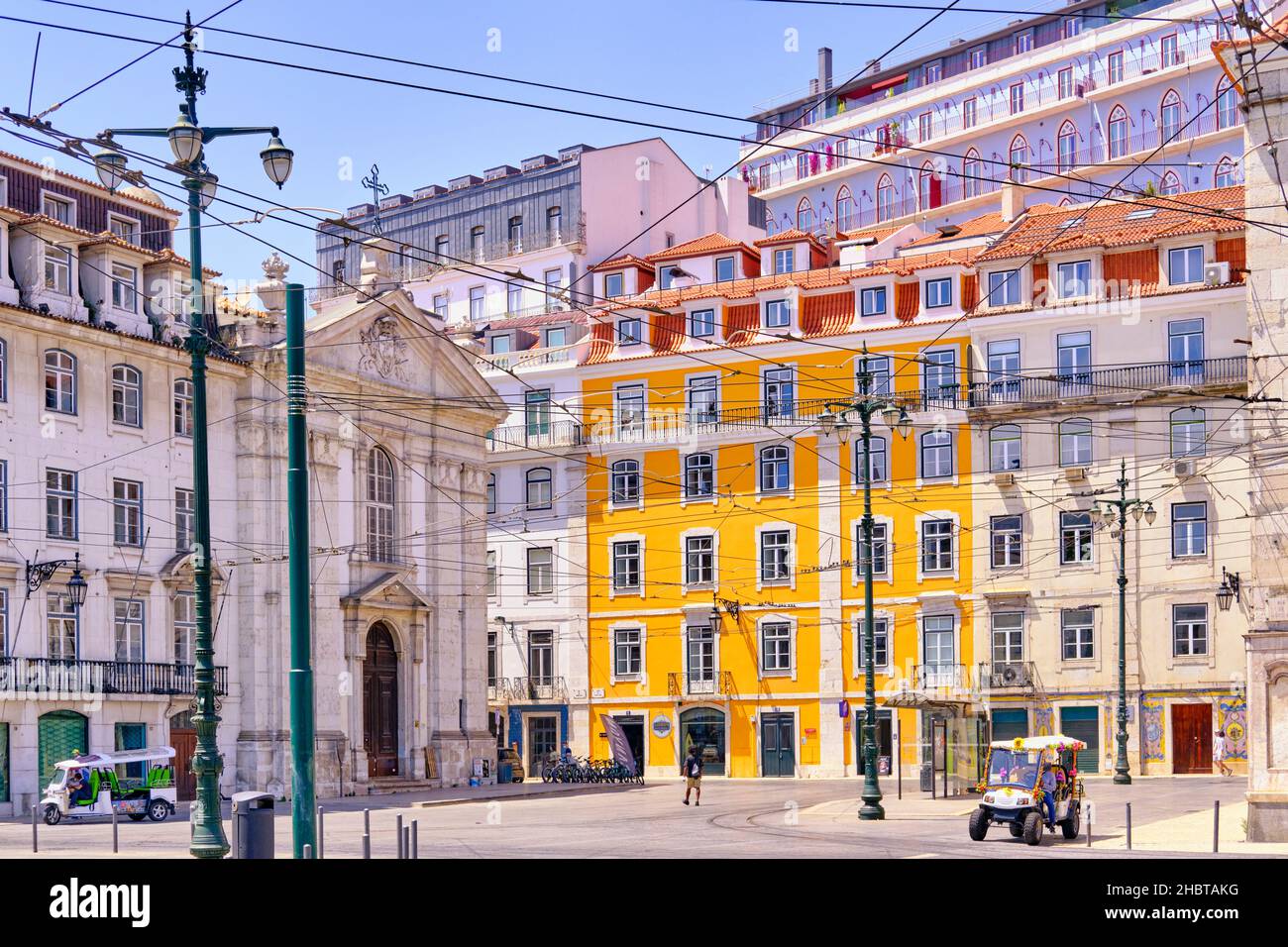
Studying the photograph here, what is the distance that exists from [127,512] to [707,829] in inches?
720

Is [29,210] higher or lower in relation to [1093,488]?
higher

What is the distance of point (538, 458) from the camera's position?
67688mm

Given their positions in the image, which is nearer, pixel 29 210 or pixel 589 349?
pixel 29 210

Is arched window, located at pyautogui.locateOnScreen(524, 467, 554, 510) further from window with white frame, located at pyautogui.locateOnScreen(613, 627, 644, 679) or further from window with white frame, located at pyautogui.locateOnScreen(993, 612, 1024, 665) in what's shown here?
window with white frame, located at pyautogui.locateOnScreen(993, 612, 1024, 665)

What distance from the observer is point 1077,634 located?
58500 mm

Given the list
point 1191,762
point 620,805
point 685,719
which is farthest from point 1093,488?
point 620,805

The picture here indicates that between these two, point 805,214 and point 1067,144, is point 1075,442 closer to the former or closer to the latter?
point 1067,144

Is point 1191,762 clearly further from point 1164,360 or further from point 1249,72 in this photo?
point 1249,72

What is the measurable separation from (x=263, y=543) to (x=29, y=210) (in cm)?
1008

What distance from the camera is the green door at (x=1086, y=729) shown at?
5794cm

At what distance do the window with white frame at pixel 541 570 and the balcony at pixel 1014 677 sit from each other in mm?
16839

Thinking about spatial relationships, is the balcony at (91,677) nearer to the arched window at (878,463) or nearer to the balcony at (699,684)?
the balcony at (699,684)

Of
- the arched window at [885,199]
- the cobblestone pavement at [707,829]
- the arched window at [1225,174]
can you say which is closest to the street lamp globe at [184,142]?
the cobblestone pavement at [707,829]
